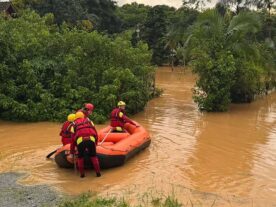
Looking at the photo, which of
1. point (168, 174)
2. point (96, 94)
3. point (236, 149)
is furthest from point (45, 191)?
point (96, 94)

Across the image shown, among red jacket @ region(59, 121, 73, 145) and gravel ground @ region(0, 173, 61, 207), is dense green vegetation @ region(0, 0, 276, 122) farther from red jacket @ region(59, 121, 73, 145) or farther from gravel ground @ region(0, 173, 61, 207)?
gravel ground @ region(0, 173, 61, 207)

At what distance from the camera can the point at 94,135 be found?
962cm

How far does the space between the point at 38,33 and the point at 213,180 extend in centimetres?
1041

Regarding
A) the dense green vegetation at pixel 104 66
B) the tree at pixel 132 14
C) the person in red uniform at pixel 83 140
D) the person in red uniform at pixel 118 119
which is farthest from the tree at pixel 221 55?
the tree at pixel 132 14

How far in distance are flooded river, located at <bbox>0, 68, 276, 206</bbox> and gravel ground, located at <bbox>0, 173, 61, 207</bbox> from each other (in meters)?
0.35

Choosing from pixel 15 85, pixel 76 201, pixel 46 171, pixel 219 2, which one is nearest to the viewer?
pixel 76 201

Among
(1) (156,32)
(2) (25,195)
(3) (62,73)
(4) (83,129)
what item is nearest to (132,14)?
(1) (156,32)

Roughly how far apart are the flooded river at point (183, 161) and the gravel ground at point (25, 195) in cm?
35

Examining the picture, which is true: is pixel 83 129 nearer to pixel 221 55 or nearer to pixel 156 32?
pixel 221 55

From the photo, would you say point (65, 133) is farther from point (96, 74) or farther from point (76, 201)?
point (96, 74)

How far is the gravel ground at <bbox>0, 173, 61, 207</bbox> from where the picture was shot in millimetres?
8031

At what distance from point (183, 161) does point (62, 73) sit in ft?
24.1

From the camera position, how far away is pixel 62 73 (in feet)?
56.4

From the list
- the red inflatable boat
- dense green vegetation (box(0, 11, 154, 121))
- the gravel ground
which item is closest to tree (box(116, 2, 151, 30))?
dense green vegetation (box(0, 11, 154, 121))
